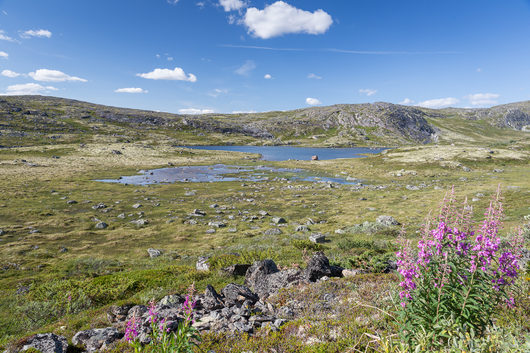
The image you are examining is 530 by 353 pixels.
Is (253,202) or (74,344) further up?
(74,344)

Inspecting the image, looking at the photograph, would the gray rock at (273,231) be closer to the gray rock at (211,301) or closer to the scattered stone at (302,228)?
the scattered stone at (302,228)

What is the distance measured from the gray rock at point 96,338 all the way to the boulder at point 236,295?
13.6ft

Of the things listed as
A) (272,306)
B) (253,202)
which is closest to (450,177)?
(253,202)

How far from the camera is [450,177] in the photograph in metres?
60.1

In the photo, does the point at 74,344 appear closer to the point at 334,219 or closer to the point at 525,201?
the point at 334,219

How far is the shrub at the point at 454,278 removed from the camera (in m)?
4.73

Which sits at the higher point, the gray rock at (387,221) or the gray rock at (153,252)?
the gray rock at (387,221)

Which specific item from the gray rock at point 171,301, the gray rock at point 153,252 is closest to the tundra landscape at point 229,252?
the gray rock at point 171,301

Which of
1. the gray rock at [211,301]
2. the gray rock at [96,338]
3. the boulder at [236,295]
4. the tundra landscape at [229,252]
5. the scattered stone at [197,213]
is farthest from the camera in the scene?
the scattered stone at [197,213]

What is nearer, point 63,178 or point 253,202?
point 253,202

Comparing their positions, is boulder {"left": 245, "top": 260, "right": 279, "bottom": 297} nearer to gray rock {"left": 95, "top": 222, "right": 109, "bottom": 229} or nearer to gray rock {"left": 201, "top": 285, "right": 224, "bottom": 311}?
gray rock {"left": 201, "top": 285, "right": 224, "bottom": 311}

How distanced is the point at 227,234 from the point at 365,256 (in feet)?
57.6

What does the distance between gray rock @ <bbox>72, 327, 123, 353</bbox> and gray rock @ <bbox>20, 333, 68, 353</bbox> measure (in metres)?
0.44

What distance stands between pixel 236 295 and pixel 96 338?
17.2 feet
